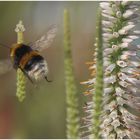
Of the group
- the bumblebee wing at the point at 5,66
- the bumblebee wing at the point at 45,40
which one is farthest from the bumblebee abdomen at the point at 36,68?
the bumblebee wing at the point at 45,40

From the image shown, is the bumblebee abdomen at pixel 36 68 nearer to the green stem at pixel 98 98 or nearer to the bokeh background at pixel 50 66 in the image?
the green stem at pixel 98 98

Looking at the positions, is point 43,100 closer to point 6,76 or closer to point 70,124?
point 6,76

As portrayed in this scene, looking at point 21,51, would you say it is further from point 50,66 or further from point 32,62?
point 50,66

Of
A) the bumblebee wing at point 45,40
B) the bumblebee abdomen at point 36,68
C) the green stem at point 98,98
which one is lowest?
the bumblebee abdomen at point 36,68

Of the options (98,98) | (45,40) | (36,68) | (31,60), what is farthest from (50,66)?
(98,98)

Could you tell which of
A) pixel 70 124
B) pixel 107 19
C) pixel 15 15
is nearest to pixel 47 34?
pixel 107 19

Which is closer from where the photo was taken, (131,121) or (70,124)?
(70,124)

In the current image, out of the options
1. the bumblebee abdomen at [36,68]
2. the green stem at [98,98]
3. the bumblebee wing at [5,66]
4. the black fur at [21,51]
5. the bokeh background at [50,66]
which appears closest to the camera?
the green stem at [98,98]
